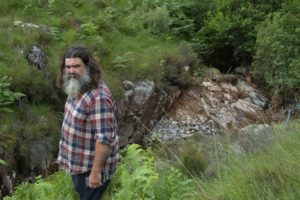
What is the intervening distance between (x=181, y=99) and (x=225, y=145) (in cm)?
814

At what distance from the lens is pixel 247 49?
49.3 feet

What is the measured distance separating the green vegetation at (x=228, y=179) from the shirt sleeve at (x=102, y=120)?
36 cm

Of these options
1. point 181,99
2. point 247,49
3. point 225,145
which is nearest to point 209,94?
point 181,99

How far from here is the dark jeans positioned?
16.2 ft

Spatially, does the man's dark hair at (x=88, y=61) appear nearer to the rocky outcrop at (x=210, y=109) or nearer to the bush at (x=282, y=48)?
the rocky outcrop at (x=210, y=109)

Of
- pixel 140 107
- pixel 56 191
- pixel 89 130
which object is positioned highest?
pixel 89 130

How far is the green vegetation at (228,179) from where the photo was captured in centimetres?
396

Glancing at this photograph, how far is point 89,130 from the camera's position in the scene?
475 centimetres

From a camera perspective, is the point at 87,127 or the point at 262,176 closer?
the point at 262,176

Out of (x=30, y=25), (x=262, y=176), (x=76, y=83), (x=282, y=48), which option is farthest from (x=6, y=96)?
(x=262, y=176)

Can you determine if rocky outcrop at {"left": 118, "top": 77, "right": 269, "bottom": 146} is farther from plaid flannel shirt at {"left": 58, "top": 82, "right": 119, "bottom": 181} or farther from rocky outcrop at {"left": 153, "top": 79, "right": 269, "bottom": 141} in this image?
plaid flannel shirt at {"left": 58, "top": 82, "right": 119, "bottom": 181}

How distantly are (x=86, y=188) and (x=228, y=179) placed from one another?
142 centimetres

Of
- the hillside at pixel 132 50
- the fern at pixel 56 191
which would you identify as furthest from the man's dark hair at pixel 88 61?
the hillside at pixel 132 50

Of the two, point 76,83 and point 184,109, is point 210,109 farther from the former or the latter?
point 76,83
